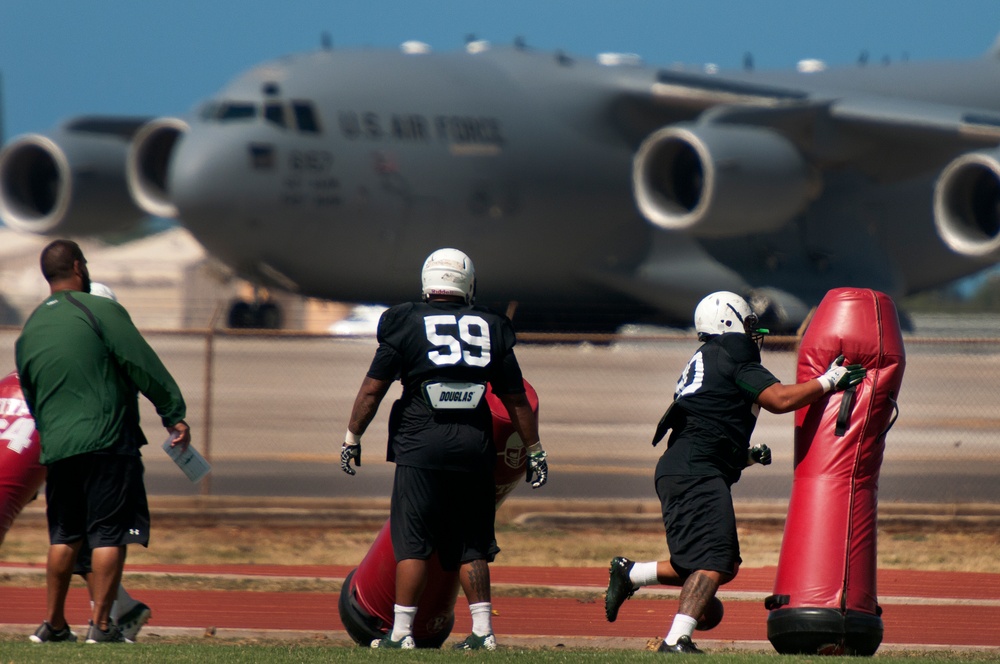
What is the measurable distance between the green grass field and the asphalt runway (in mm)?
5596

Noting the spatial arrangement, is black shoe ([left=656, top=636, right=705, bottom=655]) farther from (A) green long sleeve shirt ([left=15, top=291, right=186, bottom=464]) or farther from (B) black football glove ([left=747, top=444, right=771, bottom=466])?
(A) green long sleeve shirt ([left=15, top=291, right=186, bottom=464])

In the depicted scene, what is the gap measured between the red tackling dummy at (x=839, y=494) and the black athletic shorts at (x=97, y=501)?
2500mm

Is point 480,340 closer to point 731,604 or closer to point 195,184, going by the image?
point 731,604

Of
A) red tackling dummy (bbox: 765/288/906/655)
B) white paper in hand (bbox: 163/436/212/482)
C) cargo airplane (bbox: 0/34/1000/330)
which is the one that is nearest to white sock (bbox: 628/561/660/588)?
red tackling dummy (bbox: 765/288/906/655)

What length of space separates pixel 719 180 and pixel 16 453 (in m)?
14.6

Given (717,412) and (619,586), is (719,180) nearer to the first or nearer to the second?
(619,586)

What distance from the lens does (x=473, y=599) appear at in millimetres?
5926

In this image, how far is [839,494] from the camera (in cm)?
627

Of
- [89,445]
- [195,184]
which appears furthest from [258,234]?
[89,445]

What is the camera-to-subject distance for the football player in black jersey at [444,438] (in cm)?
591

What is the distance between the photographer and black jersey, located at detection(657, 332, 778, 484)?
20.0 ft

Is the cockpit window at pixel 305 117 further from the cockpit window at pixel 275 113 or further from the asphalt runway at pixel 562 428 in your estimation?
the asphalt runway at pixel 562 428

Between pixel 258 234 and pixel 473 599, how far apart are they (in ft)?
46.3

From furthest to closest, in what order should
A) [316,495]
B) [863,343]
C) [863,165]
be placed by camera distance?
[863,165], [316,495], [863,343]
